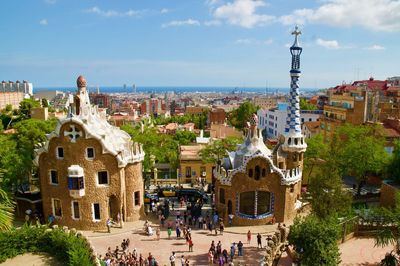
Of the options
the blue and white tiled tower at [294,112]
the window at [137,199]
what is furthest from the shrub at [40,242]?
the blue and white tiled tower at [294,112]

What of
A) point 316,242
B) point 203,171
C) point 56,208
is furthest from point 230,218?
point 203,171

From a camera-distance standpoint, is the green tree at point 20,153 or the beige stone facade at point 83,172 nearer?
the beige stone facade at point 83,172

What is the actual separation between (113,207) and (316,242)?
696 inches

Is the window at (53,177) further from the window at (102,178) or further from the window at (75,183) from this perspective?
the window at (102,178)

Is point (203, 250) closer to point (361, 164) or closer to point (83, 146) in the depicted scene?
point (83, 146)

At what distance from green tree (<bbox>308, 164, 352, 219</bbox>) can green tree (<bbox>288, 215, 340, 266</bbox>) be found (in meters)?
3.54

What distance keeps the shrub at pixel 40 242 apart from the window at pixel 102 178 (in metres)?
6.19

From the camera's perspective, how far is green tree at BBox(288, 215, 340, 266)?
21.2 metres

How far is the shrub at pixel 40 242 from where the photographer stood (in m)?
23.0

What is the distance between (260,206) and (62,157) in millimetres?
17629

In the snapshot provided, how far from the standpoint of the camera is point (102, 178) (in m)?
30.3

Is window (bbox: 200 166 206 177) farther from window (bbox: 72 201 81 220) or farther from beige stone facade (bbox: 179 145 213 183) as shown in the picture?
window (bbox: 72 201 81 220)

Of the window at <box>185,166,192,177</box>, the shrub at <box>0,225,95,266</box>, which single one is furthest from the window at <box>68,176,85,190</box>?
the window at <box>185,166,192,177</box>

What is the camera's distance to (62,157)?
96.9 ft
